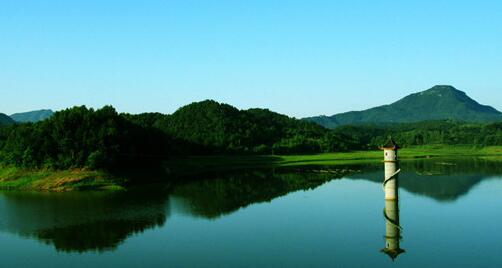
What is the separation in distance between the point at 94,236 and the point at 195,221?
28.6 ft

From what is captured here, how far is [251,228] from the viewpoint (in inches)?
1515

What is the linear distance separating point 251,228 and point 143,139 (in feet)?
182

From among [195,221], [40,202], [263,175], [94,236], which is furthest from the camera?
[263,175]

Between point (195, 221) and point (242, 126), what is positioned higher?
point (242, 126)

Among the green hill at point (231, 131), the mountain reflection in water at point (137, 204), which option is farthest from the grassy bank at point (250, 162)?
the mountain reflection in water at point (137, 204)

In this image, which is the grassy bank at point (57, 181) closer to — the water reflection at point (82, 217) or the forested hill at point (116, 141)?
the forested hill at point (116, 141)

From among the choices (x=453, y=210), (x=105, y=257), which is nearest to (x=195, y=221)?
(x=105, y=257)

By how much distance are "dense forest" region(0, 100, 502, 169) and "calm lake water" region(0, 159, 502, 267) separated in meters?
10.8

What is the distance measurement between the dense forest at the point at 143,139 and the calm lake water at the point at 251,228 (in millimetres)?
10782

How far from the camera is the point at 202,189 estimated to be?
211ft

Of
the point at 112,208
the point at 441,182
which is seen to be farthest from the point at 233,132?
the point at 112,208

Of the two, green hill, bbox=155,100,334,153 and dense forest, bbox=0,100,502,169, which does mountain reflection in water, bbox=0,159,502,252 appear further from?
green hill, bbox=155,100,334,153

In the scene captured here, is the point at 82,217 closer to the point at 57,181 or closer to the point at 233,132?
the point at 57,181

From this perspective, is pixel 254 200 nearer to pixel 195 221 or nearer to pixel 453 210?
pixel 195 221
